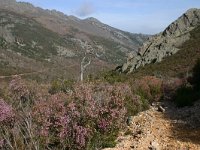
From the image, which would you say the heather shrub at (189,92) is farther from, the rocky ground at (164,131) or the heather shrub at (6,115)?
the heather shrub at (6,115)

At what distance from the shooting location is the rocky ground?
15.2 metres

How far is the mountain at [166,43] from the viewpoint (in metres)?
62.6

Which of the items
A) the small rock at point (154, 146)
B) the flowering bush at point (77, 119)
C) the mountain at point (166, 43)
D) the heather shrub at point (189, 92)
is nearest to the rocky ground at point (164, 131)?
the small rock at point (154, 146)

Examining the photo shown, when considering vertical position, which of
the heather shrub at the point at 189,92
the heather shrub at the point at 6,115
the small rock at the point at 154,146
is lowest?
the small rock at the point at 154,146

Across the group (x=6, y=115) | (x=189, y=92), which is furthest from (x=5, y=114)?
(x=189, y=92)

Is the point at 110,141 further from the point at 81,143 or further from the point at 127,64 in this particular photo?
the point at 127,64

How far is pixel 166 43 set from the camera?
66.2 metres

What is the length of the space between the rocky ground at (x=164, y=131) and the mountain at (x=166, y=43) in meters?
39.8

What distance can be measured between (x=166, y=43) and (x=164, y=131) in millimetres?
50104

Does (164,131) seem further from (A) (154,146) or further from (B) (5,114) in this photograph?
(B) (5,114)

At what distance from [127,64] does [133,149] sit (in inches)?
2051

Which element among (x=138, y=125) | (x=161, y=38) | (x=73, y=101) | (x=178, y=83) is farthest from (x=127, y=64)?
(x=73, y=101)

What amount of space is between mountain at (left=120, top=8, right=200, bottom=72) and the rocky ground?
131ft

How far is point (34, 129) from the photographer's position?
1239 centimetres
